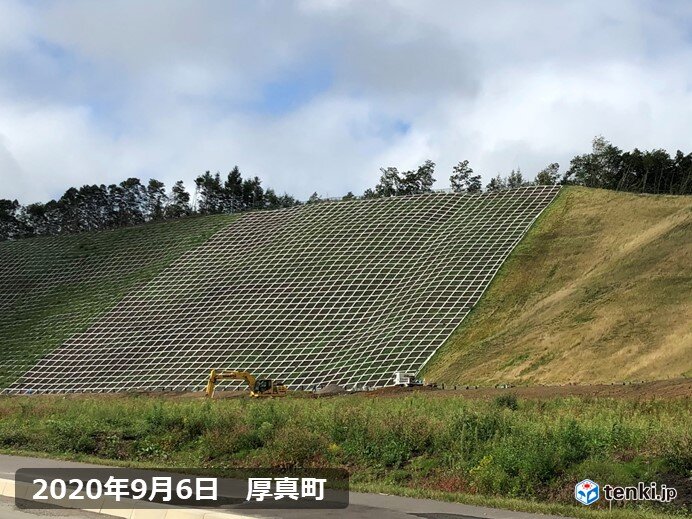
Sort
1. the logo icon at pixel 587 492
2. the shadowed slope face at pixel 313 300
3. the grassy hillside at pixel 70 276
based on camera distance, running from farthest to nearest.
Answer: the grassy hillside at pixel 70 276, the shadowed slope face at pixel 313 300, the logo icon at pixel 587 492

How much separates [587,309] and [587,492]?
104ft

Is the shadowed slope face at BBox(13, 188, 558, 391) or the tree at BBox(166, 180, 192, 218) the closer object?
the shadowed slope face at BBox(13, 188, 558, 391)

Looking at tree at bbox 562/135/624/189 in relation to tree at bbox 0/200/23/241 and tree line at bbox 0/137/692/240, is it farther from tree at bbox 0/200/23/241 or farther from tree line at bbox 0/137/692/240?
tree at bbox 0/200/23/241

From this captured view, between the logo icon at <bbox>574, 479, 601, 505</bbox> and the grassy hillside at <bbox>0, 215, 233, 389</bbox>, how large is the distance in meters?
48.3

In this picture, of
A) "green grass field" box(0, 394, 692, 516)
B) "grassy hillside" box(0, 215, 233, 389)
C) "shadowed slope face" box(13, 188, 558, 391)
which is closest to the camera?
"green grass field" box(0, 394, 692, 516)

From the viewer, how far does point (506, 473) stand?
Result: 1339cm

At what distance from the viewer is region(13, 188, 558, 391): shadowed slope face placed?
47.3 meters

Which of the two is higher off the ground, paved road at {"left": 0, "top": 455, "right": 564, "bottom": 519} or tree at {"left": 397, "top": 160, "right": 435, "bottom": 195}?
tree at {"left": 397, "top": 160, "right": 435, "bottom": 195}

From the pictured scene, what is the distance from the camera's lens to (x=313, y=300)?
54.2 metres

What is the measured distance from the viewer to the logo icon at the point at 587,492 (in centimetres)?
1229

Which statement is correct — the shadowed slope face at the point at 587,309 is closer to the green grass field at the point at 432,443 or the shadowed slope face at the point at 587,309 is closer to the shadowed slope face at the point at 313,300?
the shadowed slope face at the point at 313,300

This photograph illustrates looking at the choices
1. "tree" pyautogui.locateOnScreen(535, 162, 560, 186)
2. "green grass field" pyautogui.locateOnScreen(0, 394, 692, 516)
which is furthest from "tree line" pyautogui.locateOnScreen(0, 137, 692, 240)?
"green grass field" pyautogui.locateOnScreen(0, 394, 692, 516)

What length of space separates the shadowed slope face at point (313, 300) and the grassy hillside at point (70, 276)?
2.50 m

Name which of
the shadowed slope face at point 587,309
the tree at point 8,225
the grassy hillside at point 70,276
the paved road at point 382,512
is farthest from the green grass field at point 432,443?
the tree at point 8,225
